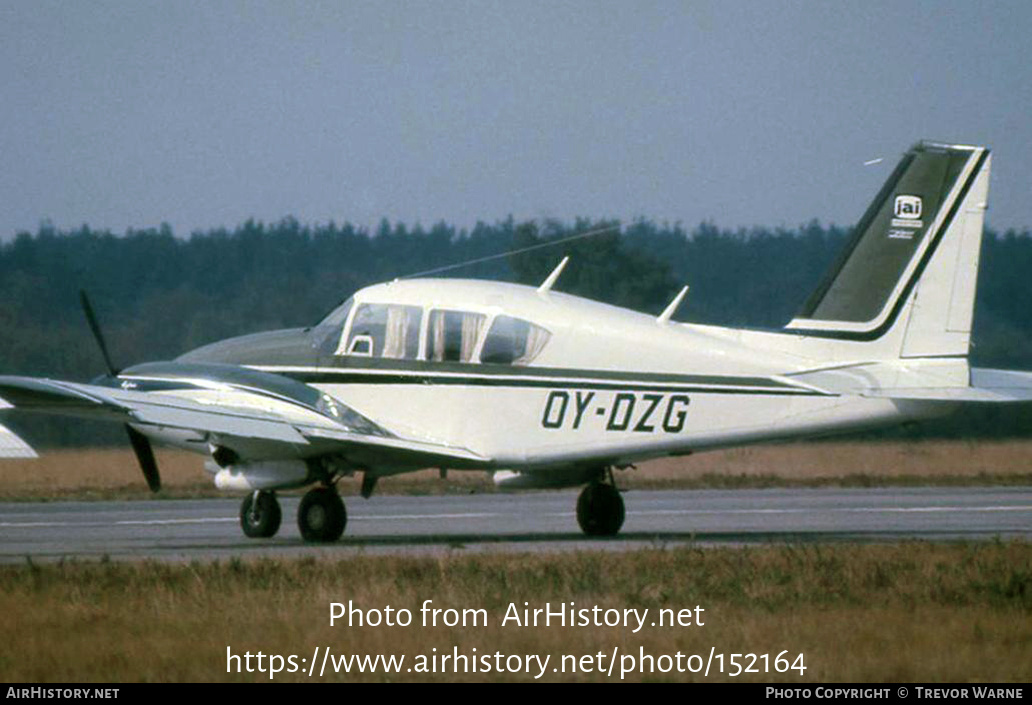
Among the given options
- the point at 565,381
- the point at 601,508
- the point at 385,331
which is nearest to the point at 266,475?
the point at 385,331

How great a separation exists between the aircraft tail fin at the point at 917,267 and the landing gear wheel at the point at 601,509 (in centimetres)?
304

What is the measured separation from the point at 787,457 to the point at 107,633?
100 feet

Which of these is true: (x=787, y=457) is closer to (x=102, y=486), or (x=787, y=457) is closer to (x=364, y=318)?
(x=102, y=486)

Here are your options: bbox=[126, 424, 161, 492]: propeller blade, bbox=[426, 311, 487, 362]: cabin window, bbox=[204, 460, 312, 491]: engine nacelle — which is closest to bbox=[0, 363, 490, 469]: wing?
bbox=[204, 460, 312, 491]: engine nacelle

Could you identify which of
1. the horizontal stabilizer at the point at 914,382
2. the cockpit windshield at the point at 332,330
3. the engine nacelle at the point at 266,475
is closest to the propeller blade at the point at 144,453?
the engine nacelle at the point at 266,475

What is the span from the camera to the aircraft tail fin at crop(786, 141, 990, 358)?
1933 cm

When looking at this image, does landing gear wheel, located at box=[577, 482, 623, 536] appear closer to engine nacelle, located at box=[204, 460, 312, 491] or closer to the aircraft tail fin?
the aircraft tail fin

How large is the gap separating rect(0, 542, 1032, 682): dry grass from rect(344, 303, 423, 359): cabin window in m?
3.76

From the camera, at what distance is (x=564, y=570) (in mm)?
15633

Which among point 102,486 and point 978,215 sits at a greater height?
point 978,215

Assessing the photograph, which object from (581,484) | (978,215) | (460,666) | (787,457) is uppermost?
(978,215)

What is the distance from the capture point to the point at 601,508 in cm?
2119

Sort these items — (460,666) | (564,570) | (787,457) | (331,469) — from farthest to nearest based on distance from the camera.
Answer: (787,457) → (331,469) → (564,570) → (460,666)

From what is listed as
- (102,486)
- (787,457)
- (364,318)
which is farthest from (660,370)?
(787,457)
